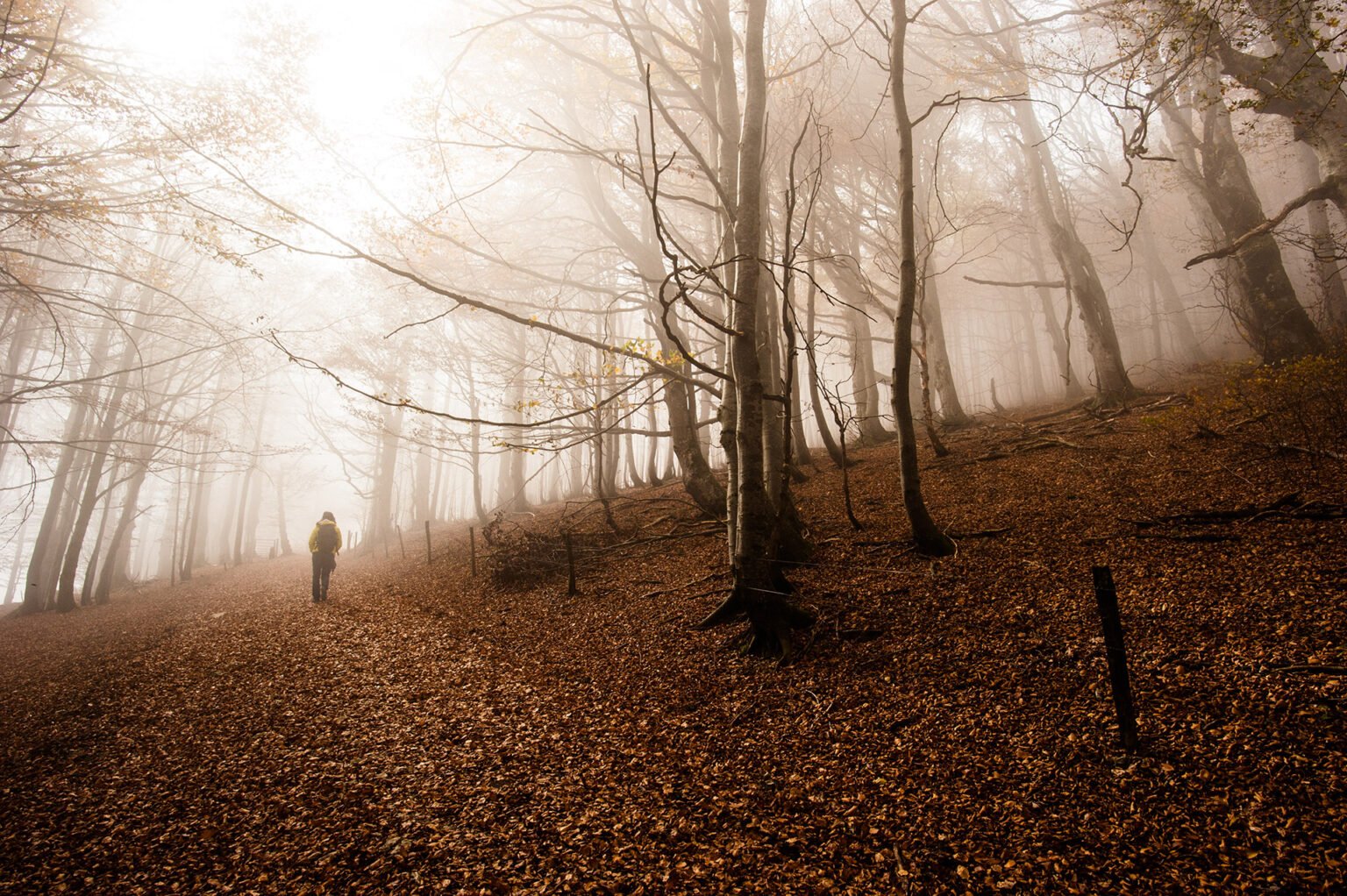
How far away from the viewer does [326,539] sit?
9820mm

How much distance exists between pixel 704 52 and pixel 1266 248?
898cm

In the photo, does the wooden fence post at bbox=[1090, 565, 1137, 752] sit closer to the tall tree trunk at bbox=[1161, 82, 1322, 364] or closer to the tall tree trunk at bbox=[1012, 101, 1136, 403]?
the tall tree trunk at bbox=[1161, 82, 1322, 364]

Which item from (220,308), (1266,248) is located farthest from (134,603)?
(1266,248)

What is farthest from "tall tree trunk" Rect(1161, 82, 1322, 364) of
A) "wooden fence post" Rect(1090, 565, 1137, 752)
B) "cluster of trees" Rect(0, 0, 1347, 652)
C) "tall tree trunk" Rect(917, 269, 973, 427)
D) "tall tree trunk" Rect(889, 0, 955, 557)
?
"wooden fence post" Rect(1090, 565, 1137, 752)

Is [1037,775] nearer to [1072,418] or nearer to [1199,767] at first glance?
[1199,767]

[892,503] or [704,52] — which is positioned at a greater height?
[704,52]

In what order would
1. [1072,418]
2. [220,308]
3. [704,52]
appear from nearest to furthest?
[704,52], [1072,418], [220,308]

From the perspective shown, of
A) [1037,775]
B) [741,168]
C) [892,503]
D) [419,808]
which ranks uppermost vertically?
[741,168]

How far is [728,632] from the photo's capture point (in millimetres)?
4586

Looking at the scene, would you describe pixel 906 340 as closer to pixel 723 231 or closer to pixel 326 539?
pixel 723 231

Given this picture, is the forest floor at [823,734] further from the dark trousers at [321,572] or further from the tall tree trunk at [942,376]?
the tall tree trunk at [942,376]

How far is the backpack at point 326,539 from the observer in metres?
9.77

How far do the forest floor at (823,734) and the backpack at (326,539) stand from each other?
11.6ft

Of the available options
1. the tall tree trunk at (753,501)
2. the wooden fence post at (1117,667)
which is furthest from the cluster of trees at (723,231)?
the wooden fence post at (1117,667)
